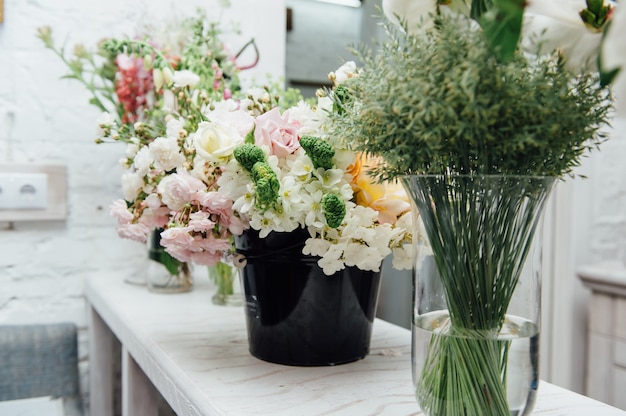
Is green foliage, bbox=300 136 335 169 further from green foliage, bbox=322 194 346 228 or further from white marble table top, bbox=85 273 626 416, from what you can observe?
white marble table top, bbox=85 273 626 416

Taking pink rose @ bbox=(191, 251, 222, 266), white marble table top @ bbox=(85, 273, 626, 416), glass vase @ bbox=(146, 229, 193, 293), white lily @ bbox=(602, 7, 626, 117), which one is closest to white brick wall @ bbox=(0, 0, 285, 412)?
glass vase @ bbox=(146, 229, 193, 293)

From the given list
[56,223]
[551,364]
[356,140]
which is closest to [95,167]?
[56,223]

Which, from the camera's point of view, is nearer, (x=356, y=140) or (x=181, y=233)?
(x=356, y=140)

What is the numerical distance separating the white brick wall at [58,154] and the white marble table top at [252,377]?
1.63ft

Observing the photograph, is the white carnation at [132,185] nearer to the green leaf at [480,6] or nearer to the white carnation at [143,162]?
the white carnation at [143,162]

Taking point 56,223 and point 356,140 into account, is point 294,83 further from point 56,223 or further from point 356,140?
point 356,140

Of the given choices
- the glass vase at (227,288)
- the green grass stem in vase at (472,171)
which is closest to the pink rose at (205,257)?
the green grass stem in vase at (472,171)

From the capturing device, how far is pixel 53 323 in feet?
4.77

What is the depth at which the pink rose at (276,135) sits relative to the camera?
697mm

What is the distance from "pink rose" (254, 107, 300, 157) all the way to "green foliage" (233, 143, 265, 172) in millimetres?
38

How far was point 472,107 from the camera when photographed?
0.46 metres

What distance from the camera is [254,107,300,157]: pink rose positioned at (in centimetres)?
70

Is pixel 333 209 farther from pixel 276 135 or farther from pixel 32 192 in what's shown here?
pixel 32 192

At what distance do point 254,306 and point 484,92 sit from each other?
45 centimetres
